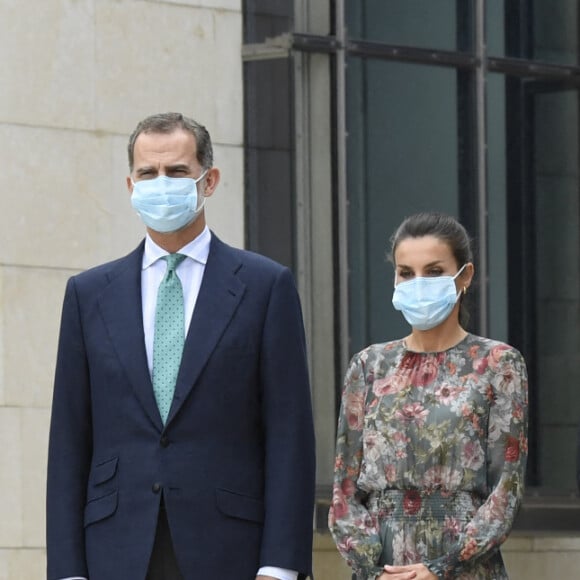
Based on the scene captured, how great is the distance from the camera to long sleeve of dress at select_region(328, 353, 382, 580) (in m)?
6.52

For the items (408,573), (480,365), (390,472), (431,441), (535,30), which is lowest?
(408,573)

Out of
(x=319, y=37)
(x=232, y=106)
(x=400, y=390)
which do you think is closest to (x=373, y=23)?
(x=319, y=37)

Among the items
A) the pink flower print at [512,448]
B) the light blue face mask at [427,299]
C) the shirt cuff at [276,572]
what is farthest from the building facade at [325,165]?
the shirt cuff at [276,572]

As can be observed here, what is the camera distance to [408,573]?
6.40 m

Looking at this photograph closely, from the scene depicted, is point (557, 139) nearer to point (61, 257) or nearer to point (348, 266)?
point (348, 266)

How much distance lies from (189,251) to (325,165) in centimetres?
636

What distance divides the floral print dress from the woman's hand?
0.09 ft

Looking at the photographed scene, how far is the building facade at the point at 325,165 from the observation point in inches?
432

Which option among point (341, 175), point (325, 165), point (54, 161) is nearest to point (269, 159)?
point (325, 165)

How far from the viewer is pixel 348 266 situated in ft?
40.2

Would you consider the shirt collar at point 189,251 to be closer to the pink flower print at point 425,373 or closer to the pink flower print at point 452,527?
the pink flower print at point 425,373

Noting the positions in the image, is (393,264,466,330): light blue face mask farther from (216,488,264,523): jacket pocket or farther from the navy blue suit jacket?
(216,488,264,523): jacket pocket

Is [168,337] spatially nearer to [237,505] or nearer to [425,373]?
[237,505]

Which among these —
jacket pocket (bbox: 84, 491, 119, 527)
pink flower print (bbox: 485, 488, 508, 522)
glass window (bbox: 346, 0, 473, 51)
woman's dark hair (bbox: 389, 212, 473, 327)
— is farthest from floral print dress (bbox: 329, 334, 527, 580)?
glass window (bbox: 346, 0, 473, 51)
